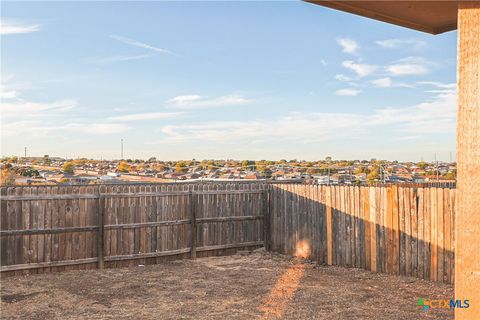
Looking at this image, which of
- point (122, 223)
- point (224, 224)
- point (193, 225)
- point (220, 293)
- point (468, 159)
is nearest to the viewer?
point (468, 159)

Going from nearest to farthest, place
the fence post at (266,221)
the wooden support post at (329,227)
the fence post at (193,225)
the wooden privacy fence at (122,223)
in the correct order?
the wooden privacy fence at (122,223), the wooden support post at (329,227), the fence post at (193,225), the fence post at (266,221)

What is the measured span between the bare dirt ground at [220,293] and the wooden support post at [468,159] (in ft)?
17.5

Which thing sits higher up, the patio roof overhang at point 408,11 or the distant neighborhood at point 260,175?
the patio roof overhang at point 408,11

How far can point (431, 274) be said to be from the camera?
9.49 m

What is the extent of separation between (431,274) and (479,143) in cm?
802

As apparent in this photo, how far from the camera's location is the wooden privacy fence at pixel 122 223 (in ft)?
34.6

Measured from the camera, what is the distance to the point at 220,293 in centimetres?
892

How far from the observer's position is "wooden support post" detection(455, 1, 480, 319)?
7.39 feet

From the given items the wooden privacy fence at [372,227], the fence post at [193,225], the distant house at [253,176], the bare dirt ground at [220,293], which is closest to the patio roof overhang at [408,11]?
the bare dirt ground at [220,293]

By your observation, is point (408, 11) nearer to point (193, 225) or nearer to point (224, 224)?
point (193, 225)

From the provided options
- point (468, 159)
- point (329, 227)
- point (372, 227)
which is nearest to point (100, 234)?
point (329, 227)

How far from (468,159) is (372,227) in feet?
28.7

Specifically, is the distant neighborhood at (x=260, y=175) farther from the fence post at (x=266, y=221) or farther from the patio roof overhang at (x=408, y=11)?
the patio roof overhang at (x=408, y=11)

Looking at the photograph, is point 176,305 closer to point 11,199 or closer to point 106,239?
point 106,239
